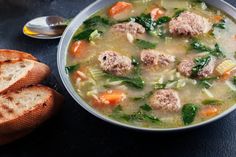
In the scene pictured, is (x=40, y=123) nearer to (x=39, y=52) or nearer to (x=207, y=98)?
(x=39, y=52)

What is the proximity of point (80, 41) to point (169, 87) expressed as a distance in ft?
3.06

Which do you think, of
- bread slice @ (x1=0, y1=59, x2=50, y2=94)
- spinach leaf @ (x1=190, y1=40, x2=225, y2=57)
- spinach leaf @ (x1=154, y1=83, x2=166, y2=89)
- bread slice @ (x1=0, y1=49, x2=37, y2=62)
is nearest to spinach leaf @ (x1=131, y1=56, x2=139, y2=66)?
spinach leaf @ (x1=154, y1=83, x2=166, y2=89)

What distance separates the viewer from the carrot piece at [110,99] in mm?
3357

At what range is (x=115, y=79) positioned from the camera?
3512mm

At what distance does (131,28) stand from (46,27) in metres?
0.92

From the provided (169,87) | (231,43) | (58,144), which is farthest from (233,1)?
(58,144)

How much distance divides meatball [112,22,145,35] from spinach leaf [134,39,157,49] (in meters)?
0.10

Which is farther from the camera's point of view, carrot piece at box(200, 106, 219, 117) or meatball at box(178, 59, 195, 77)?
meatball at box(178, 59, 195, 77)

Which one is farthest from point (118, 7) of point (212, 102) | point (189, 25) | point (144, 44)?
point (212, 102)

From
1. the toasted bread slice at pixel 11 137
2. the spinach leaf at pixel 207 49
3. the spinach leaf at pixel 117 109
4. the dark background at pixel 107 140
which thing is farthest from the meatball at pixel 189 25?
the toasted bread slice at pixel 11 137

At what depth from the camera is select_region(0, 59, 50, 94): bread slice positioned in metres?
3.61

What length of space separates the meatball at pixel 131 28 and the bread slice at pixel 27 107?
816 millimetres

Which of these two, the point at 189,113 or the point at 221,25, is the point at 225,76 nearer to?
the point at 189,113

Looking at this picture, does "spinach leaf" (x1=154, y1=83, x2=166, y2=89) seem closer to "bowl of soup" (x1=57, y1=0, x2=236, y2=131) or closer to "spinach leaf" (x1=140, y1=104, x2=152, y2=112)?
"bowl of soup" (x1=57, y1=0, x2=236, y2=131)
